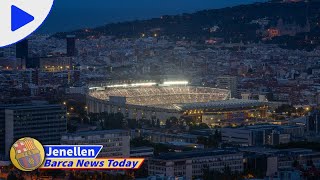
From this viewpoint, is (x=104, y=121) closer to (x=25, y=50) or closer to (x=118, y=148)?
(x=118, y=148)

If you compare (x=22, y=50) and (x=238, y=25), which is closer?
(x=22, y=50)

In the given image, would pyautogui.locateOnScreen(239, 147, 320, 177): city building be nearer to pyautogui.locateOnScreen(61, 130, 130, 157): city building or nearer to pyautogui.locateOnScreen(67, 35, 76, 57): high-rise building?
pyautogui.locateOnScreen(61, 130, 130, 157): city building

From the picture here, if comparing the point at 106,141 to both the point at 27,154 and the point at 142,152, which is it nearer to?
the point at 142,152

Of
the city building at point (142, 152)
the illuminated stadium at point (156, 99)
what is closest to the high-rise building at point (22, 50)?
the illuminated stadium at point (156, 99)

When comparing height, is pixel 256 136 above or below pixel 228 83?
below

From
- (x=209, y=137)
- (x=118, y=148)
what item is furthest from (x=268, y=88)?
(x=118, y=148)

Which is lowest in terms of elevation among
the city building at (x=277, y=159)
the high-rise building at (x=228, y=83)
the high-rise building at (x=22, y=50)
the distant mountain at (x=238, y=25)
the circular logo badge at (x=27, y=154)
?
the city building at (x=277, y=159)

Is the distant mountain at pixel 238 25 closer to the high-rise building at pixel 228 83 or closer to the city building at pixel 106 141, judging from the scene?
the high-rise building at pixel 228 83

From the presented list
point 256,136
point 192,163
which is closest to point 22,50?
point 256,136
